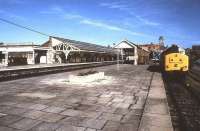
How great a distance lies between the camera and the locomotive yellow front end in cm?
1817

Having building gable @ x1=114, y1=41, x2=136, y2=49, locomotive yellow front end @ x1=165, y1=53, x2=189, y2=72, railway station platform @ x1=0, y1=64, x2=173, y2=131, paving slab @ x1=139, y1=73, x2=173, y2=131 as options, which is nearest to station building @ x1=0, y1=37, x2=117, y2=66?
building gable @ x1=114, y1=41, x2=136, y2=49

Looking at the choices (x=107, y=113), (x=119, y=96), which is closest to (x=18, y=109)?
(x=107, y=113)

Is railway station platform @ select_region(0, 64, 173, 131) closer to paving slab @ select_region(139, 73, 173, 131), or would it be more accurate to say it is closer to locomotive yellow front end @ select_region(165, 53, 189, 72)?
paving slab @ select_region(139, 73, 173, 131)

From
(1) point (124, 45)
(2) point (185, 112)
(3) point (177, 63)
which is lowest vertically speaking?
(2) point (185, 112)

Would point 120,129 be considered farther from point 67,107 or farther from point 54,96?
point 54,96

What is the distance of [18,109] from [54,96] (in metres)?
2.49

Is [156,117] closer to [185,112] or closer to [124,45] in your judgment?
[185,112]

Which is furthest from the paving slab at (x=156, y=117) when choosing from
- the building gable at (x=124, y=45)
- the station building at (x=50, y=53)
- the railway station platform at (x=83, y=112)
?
the building gable at (x=124, y=45)

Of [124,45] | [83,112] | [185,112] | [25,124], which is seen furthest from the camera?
[124,45]

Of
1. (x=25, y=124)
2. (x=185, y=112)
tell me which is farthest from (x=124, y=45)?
(x=25, y=124)

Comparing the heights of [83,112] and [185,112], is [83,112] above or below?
above

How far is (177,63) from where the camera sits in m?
18.2

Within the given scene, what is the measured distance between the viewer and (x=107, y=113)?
23.6ft

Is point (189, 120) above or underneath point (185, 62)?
underneath
